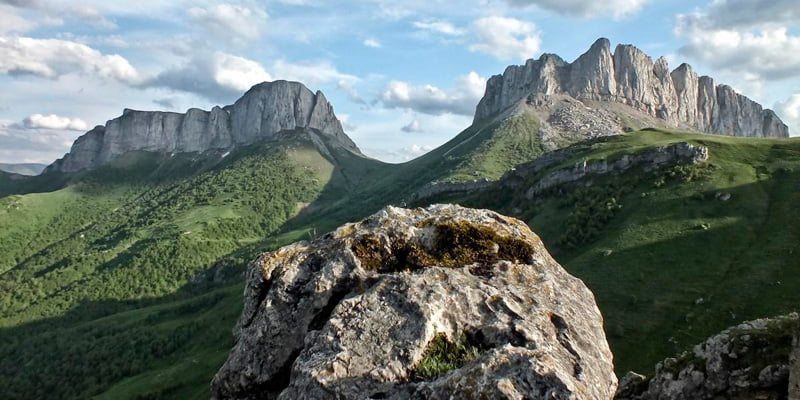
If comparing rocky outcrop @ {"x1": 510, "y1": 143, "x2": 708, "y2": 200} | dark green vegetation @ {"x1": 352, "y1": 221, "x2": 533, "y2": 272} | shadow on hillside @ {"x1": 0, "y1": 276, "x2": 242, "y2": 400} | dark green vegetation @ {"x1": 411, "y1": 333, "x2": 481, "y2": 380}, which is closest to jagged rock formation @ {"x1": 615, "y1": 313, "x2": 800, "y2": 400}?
dark green vegetation @ {"x1": 352, "y1": 221, "x2": 533, "y2": 272}

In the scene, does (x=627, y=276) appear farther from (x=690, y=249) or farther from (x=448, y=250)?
(x=448, y=250)

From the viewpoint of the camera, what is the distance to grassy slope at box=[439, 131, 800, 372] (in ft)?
188

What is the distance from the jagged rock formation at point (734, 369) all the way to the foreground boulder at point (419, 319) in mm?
2461

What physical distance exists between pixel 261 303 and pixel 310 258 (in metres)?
2.00

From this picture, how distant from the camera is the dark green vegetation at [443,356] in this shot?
10102 mm

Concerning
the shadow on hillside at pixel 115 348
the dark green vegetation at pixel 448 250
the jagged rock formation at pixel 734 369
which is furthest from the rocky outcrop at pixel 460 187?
the jagged rock formation at pixel 734 369

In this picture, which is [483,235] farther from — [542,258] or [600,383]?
[600,383]

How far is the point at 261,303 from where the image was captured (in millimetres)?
13984

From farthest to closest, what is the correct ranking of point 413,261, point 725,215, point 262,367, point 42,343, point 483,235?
point 42,343
point 725,215
point 483,235
point 413,261
point 262,367

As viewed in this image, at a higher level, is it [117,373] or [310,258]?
[310,258]

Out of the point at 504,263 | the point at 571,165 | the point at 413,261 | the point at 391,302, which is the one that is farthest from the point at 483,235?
the point at 571,165

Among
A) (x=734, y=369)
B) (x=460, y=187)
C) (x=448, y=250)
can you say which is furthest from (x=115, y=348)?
(x=734, y=369)

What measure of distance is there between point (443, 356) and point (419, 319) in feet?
3.51

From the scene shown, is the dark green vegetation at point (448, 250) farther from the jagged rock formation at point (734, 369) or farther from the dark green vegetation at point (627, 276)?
the jagged rock formation at point (734, 369)
